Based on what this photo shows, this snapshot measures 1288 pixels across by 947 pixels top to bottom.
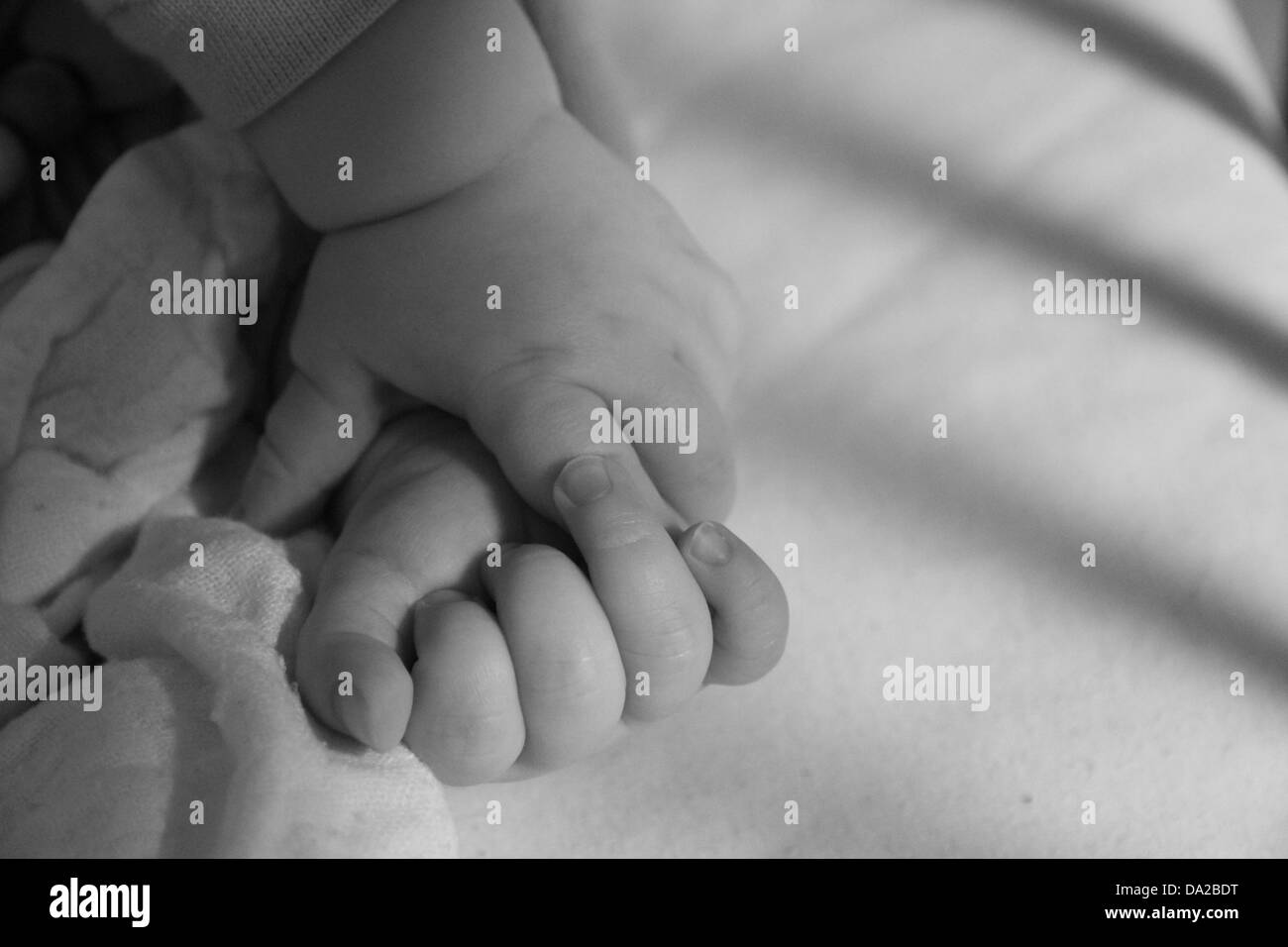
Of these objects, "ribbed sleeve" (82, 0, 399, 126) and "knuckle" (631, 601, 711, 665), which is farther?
"ribbed sleeve" (82, 0, 399, 126)

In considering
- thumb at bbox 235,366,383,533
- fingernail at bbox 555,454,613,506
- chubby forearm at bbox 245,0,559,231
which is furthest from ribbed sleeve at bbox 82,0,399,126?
A: fingernail at bbox 555,454,613,506

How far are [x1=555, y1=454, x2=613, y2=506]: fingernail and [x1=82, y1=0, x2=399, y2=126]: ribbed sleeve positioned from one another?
0.24 meters

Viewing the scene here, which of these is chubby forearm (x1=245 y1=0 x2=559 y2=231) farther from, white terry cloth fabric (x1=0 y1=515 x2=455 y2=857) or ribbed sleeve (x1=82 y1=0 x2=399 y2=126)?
white terry cloth fabric (x1=0 y1=515 x2=455 y2=857)

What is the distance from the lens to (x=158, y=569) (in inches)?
20.5

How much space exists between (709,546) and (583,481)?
56mm

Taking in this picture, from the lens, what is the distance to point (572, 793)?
0.52 metres

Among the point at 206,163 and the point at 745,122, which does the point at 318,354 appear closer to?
the point at 206,163

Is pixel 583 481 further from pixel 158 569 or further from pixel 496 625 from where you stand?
pixel 158 569

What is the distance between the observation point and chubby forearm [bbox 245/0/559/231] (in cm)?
57

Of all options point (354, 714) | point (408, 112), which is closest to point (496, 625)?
point (354, 714)

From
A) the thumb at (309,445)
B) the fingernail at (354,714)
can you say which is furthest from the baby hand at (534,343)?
the fingernail at (354,714)

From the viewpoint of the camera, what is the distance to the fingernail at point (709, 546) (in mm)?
485

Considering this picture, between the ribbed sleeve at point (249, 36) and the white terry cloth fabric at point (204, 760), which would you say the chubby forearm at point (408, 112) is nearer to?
the ribbed sleeve at point (249, 36)
